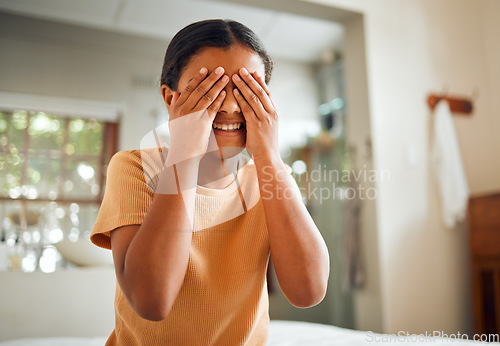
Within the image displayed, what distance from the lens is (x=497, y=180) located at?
2.69m

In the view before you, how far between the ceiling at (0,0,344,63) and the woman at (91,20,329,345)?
2392mm

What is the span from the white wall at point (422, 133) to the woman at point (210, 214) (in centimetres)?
176

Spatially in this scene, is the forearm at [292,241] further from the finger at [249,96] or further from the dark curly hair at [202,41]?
the dark curly hair at [202,41]

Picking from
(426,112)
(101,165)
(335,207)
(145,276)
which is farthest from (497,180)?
(101,165)

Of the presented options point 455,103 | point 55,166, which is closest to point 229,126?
point 455,103

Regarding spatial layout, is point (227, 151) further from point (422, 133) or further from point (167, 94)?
point (422, 133)

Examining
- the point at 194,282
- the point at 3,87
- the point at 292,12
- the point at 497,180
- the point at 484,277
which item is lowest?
the point at 484,277

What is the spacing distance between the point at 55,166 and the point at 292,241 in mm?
3255

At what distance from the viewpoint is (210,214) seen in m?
0.76

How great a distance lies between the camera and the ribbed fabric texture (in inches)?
26.9

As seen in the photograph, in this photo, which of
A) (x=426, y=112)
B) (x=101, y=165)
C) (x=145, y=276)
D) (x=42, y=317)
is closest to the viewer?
(x=145, y=276)

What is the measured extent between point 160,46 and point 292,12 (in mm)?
1538

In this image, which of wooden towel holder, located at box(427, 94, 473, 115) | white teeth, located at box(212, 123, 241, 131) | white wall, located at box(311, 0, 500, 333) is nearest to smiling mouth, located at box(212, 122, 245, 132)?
white teeth, located at box(212, 123, 241, 131)

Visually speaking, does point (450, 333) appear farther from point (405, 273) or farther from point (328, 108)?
point (328, 108)
